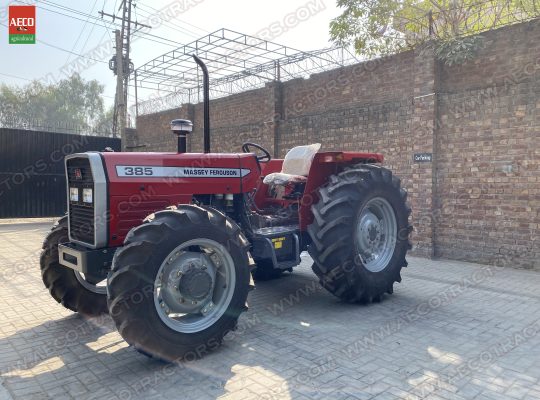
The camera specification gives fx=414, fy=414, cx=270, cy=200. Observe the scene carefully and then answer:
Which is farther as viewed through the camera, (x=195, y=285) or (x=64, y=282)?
(x=64, y=282)

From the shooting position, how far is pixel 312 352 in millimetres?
3230

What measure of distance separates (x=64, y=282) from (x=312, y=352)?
2364mm

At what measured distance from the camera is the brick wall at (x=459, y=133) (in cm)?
604

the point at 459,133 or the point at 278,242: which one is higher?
the point at 459,133

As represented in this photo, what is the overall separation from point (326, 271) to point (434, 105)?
4078 millimetres

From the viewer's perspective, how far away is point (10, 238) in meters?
9.43

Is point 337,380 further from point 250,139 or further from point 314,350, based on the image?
point 250,139

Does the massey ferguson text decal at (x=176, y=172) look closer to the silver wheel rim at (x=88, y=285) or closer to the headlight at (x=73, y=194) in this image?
the headlight at (x=73, y=194)

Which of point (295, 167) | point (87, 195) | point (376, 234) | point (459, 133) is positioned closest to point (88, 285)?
point (87, 195)

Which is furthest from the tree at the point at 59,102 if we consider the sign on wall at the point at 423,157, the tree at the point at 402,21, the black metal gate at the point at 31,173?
the sign on wall at the point at 423,157

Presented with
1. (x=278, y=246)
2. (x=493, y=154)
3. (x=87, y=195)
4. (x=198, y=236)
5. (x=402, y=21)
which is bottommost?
(x=278, y=246)

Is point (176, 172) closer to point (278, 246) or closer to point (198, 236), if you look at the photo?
point (198, 236)

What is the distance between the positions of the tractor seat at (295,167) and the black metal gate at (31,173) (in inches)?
419

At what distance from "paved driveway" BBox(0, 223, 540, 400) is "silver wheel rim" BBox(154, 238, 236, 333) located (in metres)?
0.32
